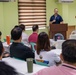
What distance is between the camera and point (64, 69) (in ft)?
5.04

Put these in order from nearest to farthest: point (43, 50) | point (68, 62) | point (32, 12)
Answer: point (68, 62), point (43, 50), point (32, 12)

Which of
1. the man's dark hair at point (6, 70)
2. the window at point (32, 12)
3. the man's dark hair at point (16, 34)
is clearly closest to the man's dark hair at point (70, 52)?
the man's dark hair at point (6, 70)

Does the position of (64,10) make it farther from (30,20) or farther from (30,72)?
(30,72)

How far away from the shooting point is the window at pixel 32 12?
7691 mm

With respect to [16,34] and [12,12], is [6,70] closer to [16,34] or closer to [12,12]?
[16,34]

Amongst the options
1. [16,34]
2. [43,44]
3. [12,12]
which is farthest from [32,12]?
[43,44]

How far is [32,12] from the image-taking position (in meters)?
7.90

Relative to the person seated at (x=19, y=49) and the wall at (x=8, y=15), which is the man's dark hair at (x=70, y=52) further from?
the wall at (x=8, y=15)

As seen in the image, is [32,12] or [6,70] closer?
[6,70]

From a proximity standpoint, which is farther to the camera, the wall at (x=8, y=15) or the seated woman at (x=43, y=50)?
the wall at (x=8, y=15)

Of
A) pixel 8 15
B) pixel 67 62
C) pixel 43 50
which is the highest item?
pixel 8 15

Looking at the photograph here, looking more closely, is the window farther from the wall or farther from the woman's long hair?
the woman's long hair

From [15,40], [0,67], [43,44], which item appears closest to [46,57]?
[43,44]

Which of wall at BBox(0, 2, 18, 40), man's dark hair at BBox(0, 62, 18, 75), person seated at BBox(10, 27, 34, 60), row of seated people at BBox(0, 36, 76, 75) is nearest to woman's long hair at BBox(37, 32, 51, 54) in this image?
person seated at BBox(10, 27, 34, 60)
